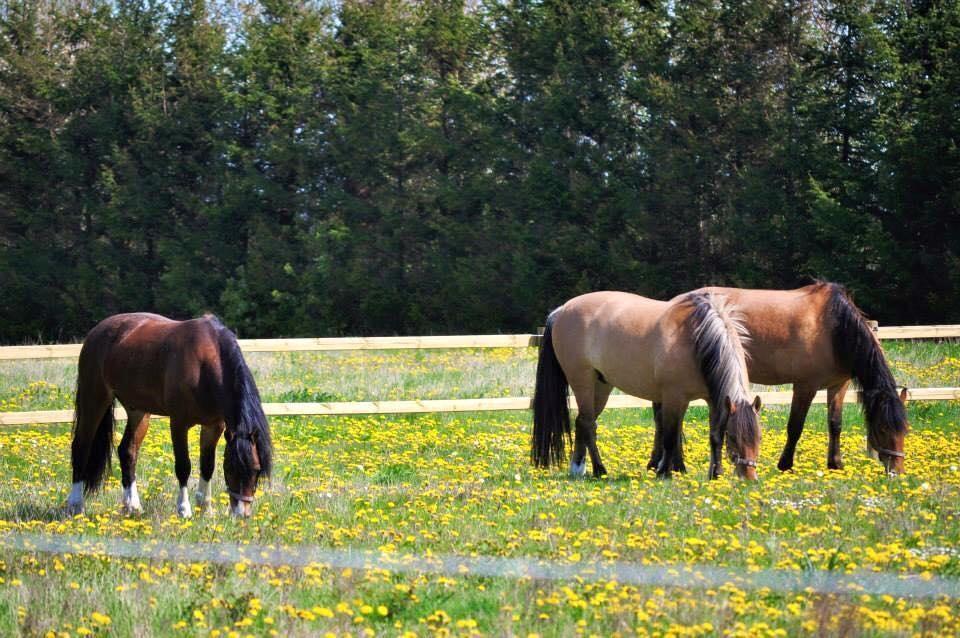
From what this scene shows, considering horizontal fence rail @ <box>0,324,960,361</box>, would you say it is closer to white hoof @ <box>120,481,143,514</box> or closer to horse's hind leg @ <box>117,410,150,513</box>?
horse's hind leg @ <box>117,410,150,513</box>

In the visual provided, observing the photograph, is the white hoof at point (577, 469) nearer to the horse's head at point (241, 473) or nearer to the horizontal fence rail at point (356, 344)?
the horizontal fence rail at point (356, 344)

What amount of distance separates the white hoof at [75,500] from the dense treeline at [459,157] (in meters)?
16.5

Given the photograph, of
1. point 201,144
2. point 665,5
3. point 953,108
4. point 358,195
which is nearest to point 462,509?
point 953,108

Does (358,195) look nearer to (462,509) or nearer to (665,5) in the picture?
(665,5)

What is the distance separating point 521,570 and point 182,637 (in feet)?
4.72

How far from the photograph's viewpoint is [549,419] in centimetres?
929

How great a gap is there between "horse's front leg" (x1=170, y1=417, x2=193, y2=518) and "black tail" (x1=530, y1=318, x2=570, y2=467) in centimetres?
300

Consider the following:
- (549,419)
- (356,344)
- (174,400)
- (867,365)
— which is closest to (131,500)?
(174,400)

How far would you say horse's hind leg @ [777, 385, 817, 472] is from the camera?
9.01 metres

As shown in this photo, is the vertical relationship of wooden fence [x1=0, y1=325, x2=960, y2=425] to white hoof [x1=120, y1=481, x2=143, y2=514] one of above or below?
above

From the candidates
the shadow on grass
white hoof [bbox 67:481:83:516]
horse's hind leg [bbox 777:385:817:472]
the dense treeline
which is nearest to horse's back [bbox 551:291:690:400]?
horse's hind leg [bbox 777:385:817:472]

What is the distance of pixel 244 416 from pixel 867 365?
4982 mm

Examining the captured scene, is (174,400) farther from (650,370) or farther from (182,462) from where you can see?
(650,370)

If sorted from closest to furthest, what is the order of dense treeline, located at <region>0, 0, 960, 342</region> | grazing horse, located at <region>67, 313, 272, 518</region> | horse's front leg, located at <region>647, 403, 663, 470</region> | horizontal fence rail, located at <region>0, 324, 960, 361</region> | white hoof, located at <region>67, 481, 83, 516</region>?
grazing horse, located at <region>67, 313, 272, 518</region> → white hoof, located at <region>67, 481, 83, 516</region> → horse's front leg, located at <region>647, 403, 663, 470</region> → horizontal fence rail, located at <region>0, 324, 960, 361</region> → dense treeline, located at <region>0, 0, 960, 342</region>
